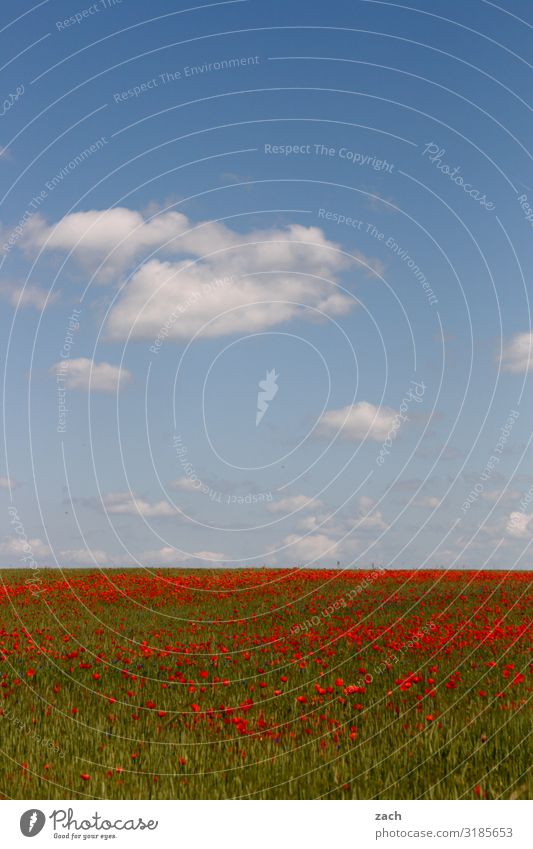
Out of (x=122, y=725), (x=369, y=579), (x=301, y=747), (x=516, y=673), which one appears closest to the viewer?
(x=301, y=747)

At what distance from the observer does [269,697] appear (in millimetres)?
13211

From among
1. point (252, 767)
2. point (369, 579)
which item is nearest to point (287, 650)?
point (252, 767)

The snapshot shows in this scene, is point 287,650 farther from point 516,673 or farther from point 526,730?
point 526,730
